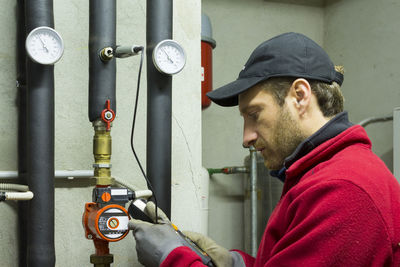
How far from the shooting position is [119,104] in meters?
1.49

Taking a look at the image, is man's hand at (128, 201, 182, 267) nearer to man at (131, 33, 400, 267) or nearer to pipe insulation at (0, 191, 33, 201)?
man at (131, 33, 400, 267)

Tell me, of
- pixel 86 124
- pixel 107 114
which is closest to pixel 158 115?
pixel 107 114

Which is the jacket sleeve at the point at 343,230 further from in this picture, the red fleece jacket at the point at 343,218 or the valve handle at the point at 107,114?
the valve handle at the point at 107,114

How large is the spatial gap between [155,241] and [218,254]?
195mm

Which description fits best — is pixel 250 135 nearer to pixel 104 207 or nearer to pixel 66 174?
pixel 104 207

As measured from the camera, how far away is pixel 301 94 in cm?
94

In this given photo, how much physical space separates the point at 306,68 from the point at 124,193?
584mm

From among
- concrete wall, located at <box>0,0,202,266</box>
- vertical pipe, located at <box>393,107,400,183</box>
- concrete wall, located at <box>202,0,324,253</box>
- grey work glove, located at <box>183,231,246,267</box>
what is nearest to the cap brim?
grey work glove, located at <box>183,231,246,267</box>

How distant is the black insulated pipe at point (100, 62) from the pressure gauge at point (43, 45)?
0.37 ft

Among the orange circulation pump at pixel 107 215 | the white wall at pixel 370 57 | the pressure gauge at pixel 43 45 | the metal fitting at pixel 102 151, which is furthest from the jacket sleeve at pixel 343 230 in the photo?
the white wall at pixel 370 57

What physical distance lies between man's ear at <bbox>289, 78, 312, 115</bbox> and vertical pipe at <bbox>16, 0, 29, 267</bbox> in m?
0.82

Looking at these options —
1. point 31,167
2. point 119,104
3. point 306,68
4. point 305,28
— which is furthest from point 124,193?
point 305,28

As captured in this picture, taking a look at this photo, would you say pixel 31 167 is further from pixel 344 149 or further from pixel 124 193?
pixel 344 149

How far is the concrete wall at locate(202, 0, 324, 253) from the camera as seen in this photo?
9.28 feet
